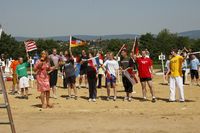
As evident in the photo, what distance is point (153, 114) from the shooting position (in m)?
11.3

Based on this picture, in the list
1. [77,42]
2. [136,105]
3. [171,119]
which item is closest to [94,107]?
[136,105]

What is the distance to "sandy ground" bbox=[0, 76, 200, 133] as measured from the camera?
9.45 m

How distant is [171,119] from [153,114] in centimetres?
91

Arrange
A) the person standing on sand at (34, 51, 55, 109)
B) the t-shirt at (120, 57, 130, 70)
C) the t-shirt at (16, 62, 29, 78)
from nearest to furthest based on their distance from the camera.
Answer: the person standing on sand at (34, 51, 55, 109), the t-shirt at (120, 57, 130, 70), the t-shirt at (16, 62, 29, 78)

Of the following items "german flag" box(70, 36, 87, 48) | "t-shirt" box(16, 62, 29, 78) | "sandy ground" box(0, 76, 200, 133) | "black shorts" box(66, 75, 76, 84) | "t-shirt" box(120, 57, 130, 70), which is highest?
"german flag" box(70, 36, 87, 48)

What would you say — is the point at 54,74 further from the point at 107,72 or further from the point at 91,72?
the point at 107,72

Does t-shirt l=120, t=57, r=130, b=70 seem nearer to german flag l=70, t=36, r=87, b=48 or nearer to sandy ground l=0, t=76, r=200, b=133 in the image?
sandy ground l=0, t=76, r=200, b=133

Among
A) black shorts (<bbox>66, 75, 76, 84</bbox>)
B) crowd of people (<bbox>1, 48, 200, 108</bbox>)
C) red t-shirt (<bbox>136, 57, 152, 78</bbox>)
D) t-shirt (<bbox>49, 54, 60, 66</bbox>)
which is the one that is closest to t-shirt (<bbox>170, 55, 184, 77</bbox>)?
crowd of people (<bbox>1, 48, 200, 108</bbox>)

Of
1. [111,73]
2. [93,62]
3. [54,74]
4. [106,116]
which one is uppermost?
[93,62]

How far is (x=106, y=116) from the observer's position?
1112cm

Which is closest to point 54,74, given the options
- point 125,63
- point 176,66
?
point 125,63

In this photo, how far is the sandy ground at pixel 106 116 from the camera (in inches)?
372

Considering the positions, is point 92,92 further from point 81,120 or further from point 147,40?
point 147,40

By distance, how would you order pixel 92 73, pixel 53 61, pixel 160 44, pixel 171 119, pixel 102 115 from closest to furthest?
pixel 171 119
pixel 102 115
pixel 92 73
pixel 53 61
pixel 160 44
